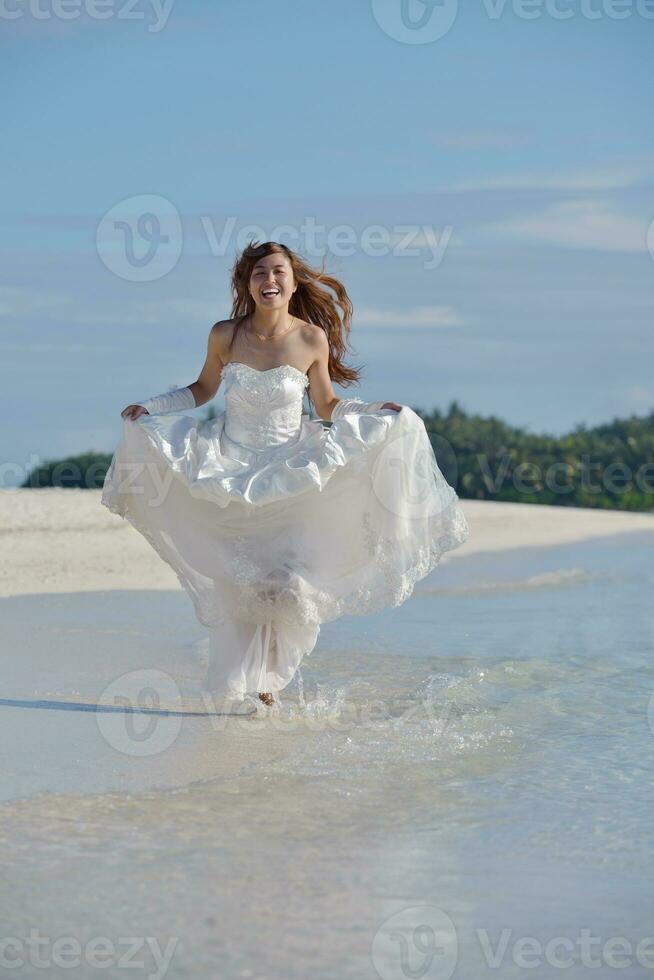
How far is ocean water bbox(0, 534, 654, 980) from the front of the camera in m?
4.17

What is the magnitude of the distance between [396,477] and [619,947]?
11.8ft

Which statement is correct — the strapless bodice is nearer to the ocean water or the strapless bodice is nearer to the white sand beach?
the ocean water

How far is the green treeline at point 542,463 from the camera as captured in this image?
36406 mm

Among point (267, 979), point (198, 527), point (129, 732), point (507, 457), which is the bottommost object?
point (267, 979)

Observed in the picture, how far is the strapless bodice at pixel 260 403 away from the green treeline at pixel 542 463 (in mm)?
27868

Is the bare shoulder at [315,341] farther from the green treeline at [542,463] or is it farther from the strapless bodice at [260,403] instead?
the green treeline at [542,463]

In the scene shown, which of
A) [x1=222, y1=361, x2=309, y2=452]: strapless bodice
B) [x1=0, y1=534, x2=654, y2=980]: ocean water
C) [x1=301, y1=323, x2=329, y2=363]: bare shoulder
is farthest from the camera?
[x1=301, y1=323, x2=329, y2=363]: bare shoulder

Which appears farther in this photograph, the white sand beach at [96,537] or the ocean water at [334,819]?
the white sand beach at [96,537]

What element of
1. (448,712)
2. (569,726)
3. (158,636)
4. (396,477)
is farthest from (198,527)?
(158,636)

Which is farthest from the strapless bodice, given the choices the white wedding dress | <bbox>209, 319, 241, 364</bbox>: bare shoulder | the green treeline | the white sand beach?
the green treeline

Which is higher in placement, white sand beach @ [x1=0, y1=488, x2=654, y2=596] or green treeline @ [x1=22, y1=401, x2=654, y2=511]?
green treeline @ [x1=22, y1=401, x2=654, y2=511]

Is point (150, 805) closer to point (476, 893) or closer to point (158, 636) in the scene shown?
point (476, 893)

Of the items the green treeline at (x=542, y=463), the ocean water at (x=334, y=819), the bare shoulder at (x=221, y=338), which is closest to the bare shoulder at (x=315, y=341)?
the bare shoulder at (x=221, y=338)

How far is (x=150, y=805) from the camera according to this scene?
18.4 feet
